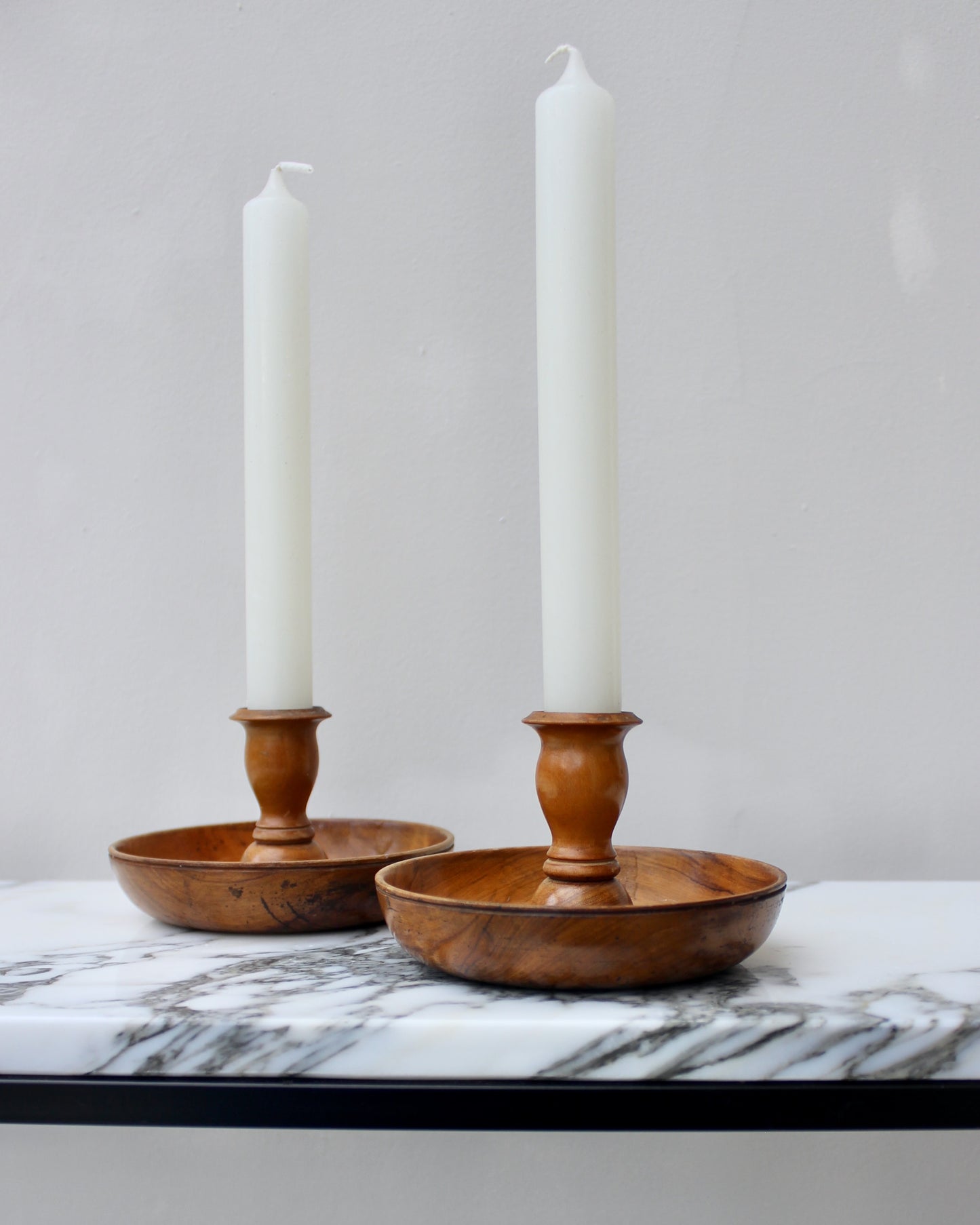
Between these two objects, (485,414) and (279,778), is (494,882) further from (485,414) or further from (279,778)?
(485,414)

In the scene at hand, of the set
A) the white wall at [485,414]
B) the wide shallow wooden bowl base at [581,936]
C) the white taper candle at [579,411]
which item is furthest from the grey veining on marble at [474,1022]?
the white wall at [485,414]

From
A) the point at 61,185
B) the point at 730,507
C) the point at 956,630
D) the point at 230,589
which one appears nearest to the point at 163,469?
the point at 230,589

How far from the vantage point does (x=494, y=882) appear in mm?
500

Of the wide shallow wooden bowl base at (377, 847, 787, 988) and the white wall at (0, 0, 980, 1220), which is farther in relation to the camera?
the white wall at (0, 0, 980, 1220)

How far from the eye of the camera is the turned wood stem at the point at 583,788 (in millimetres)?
424

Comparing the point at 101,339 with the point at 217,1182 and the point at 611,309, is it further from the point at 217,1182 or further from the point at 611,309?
the point at 217,1182

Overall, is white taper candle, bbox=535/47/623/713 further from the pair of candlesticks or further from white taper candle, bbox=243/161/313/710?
white taper candle, bbox=243/161/313/710

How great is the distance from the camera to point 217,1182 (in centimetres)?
69

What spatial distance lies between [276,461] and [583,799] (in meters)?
0.25

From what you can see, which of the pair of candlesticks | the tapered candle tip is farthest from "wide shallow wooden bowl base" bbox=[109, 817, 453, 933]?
the tapered candle tip

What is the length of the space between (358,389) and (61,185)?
25 centimetres

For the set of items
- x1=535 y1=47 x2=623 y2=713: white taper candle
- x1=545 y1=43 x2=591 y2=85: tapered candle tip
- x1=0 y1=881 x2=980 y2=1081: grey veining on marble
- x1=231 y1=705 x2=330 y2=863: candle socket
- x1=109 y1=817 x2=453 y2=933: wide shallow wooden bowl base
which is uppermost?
x1=545 y1=43 x2=591 y2=85: tapered candle tip

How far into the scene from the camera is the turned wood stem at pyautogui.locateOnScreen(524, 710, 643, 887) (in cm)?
42

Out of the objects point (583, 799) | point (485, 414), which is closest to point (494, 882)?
point (583, 799)
